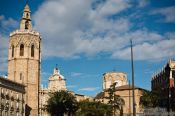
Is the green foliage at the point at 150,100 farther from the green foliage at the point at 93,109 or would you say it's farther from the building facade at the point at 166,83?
the green foliage at the point at 93,109

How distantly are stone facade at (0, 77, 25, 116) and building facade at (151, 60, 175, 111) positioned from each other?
3342 centimetres

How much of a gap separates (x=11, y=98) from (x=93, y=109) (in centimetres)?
2520

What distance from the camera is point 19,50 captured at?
85.4m

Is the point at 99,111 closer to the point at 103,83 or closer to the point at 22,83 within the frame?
the point at 22,83

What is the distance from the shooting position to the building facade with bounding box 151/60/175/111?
91.4 meters

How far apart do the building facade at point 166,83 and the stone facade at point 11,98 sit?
110 ft

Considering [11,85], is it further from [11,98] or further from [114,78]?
[114,78]

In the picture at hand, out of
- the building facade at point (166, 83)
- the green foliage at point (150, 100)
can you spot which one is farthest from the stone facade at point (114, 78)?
the green foliage at point (150, 100)

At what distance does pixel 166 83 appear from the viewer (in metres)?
104

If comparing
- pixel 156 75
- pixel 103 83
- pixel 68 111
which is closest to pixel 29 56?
pixel 68 111

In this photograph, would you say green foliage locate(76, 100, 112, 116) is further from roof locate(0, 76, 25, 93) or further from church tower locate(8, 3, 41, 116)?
roof locate(0, 76, 25, 93)

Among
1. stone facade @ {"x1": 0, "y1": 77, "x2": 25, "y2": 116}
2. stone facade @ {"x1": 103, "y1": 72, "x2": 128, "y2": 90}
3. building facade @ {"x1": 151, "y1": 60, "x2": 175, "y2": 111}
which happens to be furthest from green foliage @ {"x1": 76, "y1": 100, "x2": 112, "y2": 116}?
stone facade @ {"x1": 103, "y1": 72, "x2": 128, "y2": 90}

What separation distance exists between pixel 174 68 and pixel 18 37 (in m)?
39.4

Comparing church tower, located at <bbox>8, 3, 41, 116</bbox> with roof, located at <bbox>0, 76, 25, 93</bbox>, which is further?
church tower, located at <bbox>8, 3, 41, 116</bbox>
